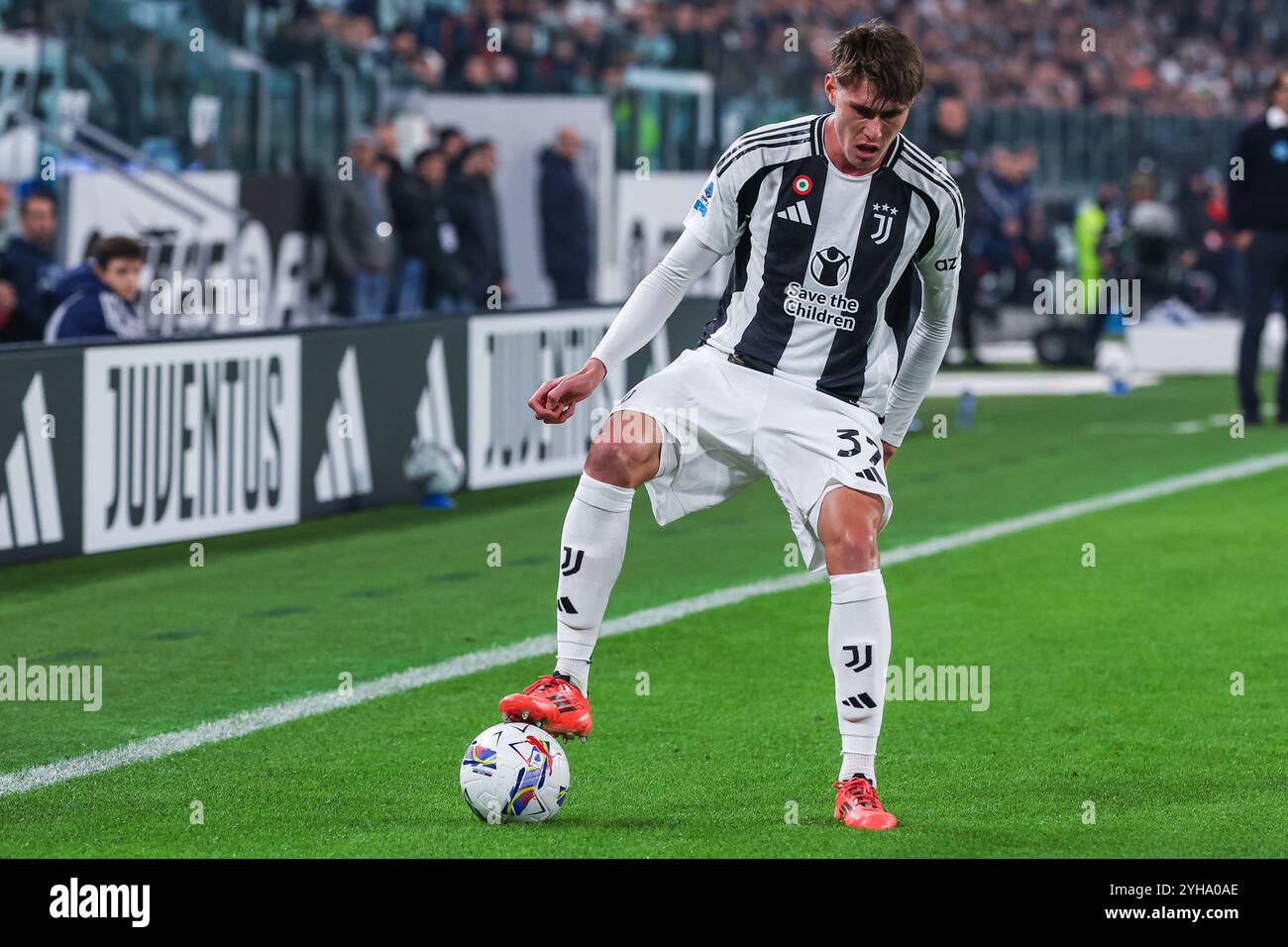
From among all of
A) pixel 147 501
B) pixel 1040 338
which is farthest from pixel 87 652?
pixel 1040 338

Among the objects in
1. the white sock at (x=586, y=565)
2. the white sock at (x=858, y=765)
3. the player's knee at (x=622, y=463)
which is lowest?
the white sock at (x=858, y=765)

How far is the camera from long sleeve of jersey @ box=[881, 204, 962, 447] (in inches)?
212

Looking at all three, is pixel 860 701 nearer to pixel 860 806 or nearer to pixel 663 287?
pixel 860 806

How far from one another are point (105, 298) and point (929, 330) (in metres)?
6.07

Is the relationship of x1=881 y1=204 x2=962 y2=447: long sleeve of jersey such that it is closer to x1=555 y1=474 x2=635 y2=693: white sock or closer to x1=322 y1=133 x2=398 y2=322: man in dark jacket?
x1=555 y1=474 x2=635 y2=693: white sock

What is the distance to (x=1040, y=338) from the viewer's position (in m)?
20.6

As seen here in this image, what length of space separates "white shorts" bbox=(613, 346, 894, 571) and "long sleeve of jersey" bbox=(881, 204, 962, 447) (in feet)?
0.91

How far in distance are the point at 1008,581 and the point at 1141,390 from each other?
388 inches

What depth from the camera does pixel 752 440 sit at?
17.5 ft

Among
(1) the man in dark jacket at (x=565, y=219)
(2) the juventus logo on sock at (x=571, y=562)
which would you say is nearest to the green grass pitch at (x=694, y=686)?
(2) the juventus logo on sock at (x=571, y=562)

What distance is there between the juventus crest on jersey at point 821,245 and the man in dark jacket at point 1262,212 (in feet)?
31.6

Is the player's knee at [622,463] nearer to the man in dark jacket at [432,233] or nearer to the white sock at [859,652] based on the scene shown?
the white sock at [859,652]

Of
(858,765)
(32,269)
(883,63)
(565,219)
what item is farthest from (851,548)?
(565,219)

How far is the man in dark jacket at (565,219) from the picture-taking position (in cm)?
1866
